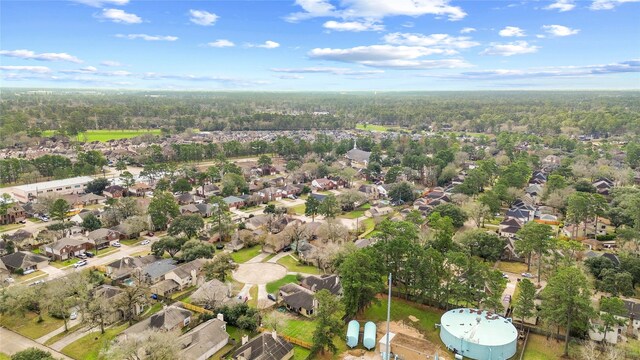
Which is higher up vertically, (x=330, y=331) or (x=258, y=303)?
(x=330, y=331)

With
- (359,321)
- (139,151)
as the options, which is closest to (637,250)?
(359,321)

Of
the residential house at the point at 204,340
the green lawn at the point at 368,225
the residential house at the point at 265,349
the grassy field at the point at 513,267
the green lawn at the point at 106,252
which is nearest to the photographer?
the residential house at the point at 265,349

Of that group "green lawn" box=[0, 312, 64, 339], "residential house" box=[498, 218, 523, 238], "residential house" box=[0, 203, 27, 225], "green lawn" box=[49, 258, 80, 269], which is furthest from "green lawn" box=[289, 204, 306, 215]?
"residential house" box=[0, 203, 27, 225]

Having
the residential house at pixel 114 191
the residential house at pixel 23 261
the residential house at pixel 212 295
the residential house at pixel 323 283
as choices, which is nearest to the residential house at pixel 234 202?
the residential house at pixel 114 191

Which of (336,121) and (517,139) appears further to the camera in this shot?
(336,121)

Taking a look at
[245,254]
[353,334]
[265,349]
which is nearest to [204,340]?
[265,349]

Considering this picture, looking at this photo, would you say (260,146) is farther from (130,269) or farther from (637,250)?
(637,250)

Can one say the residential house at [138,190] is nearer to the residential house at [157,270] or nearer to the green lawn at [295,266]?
the residential house at [157,270]
